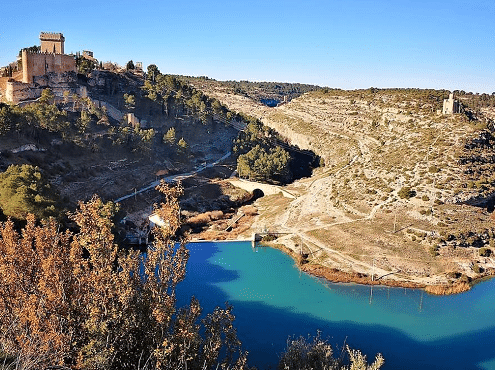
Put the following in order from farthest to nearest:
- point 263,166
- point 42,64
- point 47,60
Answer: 1. point 263,166
2. point 47,60
3. point 42,64

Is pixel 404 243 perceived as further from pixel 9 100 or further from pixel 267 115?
pixel 267 115

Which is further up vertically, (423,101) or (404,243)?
(423,101)

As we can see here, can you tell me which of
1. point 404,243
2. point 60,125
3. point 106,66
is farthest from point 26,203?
point 106,66

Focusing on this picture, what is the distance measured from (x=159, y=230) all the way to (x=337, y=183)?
132ft

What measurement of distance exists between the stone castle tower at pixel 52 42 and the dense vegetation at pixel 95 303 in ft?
195

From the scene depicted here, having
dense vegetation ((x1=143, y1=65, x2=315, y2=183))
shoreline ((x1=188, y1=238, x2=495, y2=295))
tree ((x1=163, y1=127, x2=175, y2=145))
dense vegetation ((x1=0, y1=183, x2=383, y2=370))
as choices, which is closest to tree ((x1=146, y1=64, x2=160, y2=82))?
dense vegetation ((x1=143, y1=65, x2=315, y2=183))

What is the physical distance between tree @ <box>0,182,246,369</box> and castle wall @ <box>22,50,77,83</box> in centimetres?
5189

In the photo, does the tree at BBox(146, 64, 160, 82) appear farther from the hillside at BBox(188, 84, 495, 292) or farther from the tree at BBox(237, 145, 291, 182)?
the hillside at BBox(188, 84, 495, 292)

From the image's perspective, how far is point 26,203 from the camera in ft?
90.7

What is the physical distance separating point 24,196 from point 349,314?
23202mm

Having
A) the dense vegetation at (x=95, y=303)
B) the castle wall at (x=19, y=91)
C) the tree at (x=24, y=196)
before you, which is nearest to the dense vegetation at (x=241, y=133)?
the castle wall at (x=19, y=91)

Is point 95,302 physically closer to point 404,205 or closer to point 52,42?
point 404,205

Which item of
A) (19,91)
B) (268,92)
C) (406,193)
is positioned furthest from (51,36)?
(268,92)

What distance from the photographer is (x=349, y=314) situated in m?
26.1
